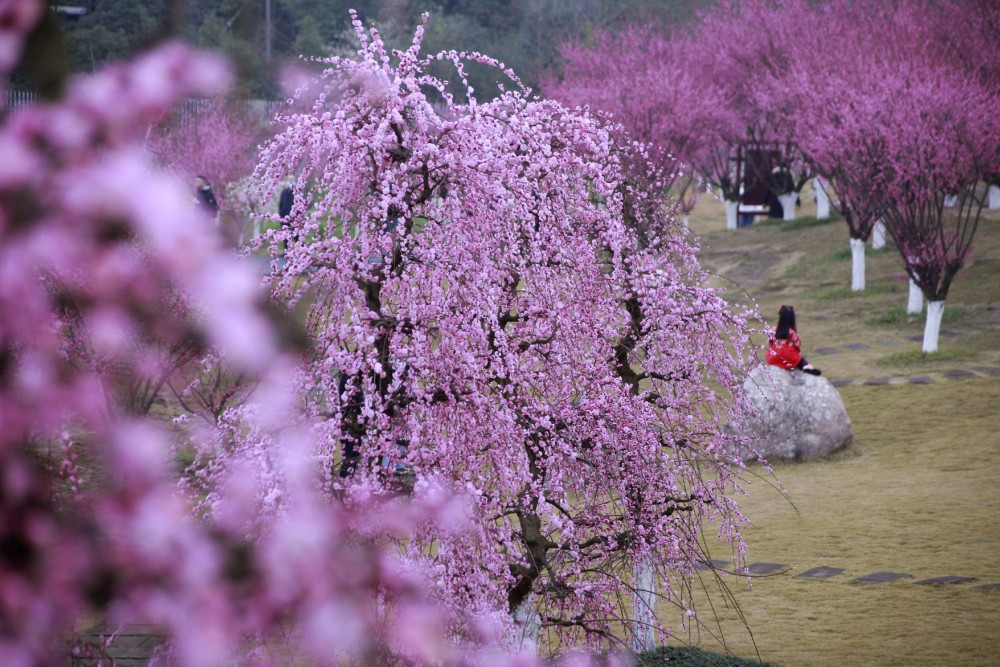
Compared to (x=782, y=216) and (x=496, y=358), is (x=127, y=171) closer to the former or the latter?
(x=496, y=358)

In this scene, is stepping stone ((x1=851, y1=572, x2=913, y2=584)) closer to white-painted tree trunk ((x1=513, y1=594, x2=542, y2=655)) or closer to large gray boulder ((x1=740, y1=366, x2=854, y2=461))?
white-painted tree trunk ((x1=513, y1=594, x2=542, y2=655))

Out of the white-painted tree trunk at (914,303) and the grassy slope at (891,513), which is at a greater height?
the white-painted tree trunk at (914,303)

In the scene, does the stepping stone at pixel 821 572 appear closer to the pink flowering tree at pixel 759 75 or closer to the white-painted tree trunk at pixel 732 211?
the pink flowering tree at pixel 759 75

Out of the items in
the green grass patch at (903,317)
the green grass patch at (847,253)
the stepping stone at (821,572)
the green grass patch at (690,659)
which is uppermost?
the green grass patch at (847,253)

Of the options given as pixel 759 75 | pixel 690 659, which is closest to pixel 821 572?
pixel 690 659

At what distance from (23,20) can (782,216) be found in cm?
3940

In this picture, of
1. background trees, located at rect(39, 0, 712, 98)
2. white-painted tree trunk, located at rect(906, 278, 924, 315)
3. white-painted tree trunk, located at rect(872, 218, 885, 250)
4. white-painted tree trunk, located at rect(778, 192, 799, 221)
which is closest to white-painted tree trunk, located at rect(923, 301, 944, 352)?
white-painted tree trunk, located at rect(906, 278, 924, 315)

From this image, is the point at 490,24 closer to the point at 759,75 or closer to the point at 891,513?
the point at 759,75

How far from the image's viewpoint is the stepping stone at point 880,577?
32.7ft

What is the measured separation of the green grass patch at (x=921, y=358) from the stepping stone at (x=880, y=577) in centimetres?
923

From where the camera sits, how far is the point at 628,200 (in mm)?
10102

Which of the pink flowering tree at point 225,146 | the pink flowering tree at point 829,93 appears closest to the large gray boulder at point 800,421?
the pink flowering tree at point 829,93

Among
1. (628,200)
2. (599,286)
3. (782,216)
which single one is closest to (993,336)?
(628,200)

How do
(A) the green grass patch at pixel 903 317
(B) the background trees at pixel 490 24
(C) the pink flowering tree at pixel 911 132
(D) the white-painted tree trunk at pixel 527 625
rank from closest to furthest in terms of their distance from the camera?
(D) the white-painted tree trunk at pixel 527 625
(C) the pink flowering tree at pixel 911 132
(A) the green grass patch at pixel 903 317
(B) the background trees at pixel 490 24
